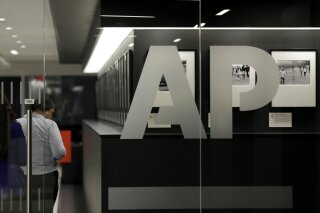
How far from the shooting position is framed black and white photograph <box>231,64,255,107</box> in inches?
203

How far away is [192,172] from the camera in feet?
17.1

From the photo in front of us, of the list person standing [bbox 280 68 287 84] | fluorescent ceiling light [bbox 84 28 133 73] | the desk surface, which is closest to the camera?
the desk surface

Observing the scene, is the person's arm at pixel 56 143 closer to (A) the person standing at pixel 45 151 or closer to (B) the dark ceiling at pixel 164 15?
(A) the person standing at pixel 45 151

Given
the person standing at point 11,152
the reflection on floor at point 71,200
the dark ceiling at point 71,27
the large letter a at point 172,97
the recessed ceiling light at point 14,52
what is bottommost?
the reflection on floor at point 71,200

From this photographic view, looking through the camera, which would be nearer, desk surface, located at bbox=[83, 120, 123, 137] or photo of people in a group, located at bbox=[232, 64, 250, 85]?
desk surface, located at bbox=[83, 120, 123, 137]

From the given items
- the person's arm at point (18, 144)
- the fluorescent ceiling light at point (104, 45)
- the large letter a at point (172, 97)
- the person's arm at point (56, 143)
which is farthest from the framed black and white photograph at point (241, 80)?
the person's arm at point (18, 144)

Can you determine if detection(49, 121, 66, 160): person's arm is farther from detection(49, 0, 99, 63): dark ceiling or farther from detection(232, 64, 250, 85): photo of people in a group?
detection(232, 64, 250, 85): photo of people in a group

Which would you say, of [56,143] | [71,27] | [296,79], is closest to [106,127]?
[56,143]

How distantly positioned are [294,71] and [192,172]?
1.39m

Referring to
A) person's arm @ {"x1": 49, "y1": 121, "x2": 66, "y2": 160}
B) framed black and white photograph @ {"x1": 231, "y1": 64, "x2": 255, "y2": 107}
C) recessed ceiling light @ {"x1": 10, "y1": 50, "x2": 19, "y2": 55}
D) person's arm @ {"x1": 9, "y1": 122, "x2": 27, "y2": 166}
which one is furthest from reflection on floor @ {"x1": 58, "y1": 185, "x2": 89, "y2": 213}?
framed black and white photograph @ {"x1": 231, "y1": 64, "x2": 255, "y2": 107}

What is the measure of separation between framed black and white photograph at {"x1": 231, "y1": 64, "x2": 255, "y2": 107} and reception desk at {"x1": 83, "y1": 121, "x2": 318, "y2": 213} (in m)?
0.42

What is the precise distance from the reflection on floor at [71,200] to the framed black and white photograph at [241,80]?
173 cm

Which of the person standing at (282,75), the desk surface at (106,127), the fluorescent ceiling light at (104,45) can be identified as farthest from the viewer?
the person standing at (282,75)

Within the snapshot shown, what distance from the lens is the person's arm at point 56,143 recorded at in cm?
511
